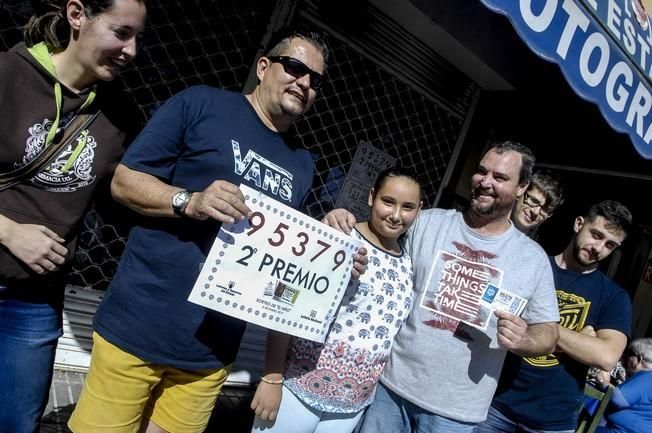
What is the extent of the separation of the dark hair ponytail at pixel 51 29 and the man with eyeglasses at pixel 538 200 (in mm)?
2322

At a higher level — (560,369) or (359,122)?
(359,122)

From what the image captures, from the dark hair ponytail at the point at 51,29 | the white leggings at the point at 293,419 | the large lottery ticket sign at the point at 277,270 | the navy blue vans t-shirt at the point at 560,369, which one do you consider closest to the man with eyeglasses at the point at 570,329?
the navy blue vans t-shirt at the point at 560,369

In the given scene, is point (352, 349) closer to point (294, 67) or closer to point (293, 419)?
point (293, 419)

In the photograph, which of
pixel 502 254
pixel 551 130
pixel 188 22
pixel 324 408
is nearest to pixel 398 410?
pixel 324 408

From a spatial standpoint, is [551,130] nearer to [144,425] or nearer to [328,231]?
[328,231]

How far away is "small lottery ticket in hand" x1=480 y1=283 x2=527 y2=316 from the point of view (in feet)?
6.44

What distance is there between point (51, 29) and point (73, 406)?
2173 millimetres

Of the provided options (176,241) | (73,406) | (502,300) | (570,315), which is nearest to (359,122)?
(570,315)

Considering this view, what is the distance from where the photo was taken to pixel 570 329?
7.84 feet

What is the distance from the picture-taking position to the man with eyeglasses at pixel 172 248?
62.4 inches

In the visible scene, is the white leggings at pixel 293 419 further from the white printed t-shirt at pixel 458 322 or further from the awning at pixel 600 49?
the awning at pixel 600 49

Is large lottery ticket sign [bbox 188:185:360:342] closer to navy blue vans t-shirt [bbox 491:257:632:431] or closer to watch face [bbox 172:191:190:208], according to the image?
watch face [bbox 172:191:190:208]

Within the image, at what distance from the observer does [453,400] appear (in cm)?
206

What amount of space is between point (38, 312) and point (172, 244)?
1.62 feet
